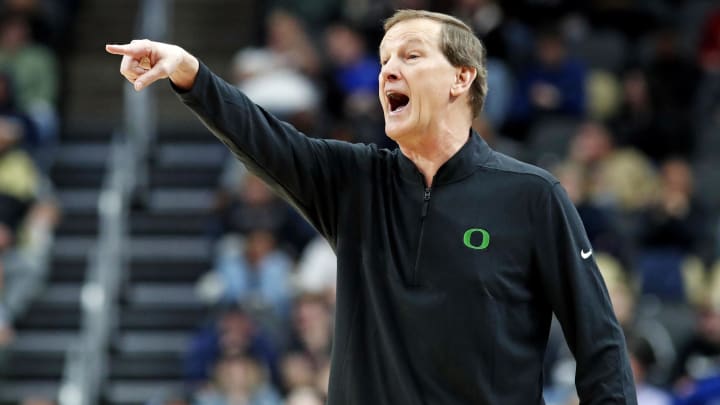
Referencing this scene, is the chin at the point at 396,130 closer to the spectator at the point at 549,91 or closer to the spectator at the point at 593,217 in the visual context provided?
the spectator at the point at 593,217

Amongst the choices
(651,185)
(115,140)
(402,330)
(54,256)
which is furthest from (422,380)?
(115,140)

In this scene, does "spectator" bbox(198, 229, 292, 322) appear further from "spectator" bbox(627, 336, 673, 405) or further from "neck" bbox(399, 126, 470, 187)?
"neck" bbox(399, 126, 470, 187)

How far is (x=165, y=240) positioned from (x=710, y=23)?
5379 millimetres

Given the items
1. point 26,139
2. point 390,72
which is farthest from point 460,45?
point 26,139

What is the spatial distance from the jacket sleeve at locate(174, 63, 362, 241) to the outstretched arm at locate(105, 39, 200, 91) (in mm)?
63

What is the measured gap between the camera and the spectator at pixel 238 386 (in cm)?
895

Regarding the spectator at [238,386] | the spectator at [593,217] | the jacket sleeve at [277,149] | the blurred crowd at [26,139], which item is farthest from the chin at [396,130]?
the blurred crowd at [26,139]

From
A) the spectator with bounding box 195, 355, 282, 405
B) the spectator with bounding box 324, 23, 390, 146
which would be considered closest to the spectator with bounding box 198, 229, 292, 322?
the spectator with bounding box 195, 355, 282, 405

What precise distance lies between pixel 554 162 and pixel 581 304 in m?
7.18

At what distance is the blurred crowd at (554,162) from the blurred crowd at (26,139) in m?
1.48

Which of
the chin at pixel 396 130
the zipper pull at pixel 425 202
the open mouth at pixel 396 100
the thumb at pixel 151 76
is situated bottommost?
the zipper pull at pixel 425 202

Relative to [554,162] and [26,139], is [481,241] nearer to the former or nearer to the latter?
[554,162]

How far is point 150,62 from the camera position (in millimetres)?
3404

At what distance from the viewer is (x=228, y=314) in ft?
31.0
